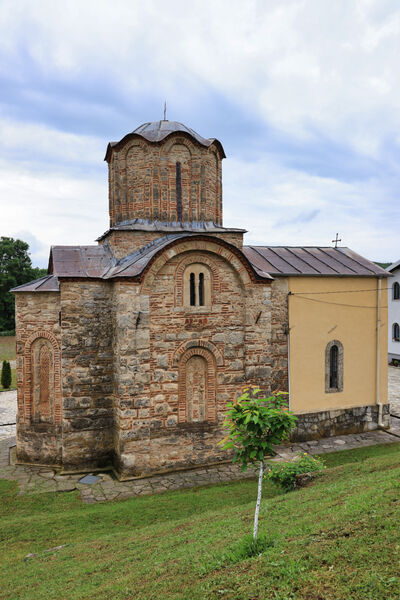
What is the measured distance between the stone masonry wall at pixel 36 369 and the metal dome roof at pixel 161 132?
5475mm

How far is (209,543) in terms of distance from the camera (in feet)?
18.2

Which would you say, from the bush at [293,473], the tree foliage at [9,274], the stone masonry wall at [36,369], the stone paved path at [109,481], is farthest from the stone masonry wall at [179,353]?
the tree foliage at [9,274]

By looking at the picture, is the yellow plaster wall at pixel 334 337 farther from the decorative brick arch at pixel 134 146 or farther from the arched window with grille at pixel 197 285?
the decorative brick arch at pixel 134 146

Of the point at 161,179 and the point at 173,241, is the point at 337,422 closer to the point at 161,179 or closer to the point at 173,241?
the point at 173,241

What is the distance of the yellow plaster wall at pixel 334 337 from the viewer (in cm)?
1334

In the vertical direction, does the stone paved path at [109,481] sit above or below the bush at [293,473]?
below

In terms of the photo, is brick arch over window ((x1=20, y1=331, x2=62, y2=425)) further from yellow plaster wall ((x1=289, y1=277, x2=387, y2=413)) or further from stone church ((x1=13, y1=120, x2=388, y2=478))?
yellow plaster wall ((x1=289, y1=277, x2=387, y2=413))

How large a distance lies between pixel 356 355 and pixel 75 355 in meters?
9.39

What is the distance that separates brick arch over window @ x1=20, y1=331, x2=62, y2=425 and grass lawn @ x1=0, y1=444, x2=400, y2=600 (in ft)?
7.36

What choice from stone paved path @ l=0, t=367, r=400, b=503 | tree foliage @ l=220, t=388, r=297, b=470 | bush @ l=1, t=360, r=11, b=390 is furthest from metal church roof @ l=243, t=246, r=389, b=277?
bush @ l=1, t=360, r=11, b=390

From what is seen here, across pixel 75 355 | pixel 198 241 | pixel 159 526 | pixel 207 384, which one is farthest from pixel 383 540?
pixel 75 355

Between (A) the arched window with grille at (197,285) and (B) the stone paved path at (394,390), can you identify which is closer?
(A) the arched window with grille at (197,285)

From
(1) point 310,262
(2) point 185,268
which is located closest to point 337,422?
(1) point 310,262

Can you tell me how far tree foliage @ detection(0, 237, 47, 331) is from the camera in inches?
1610
